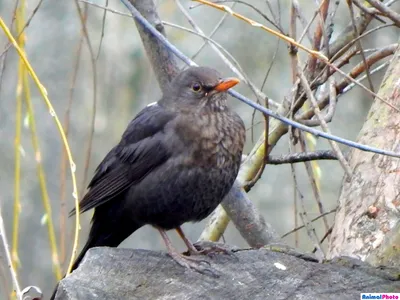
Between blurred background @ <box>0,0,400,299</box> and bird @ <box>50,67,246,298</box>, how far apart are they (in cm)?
316

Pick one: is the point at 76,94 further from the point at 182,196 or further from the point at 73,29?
the point at 182,196

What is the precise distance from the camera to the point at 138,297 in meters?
2.58

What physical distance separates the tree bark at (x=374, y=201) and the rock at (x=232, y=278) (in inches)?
9.6

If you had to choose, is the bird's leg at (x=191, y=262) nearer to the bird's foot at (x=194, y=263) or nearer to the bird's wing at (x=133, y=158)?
the bird's foot at (x=194, y=263)

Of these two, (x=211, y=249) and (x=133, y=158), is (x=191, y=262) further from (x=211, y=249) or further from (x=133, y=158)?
(x=133, y=158)

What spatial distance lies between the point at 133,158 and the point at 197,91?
37cm

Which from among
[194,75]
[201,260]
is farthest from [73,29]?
[201,260]

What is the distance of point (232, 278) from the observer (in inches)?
110

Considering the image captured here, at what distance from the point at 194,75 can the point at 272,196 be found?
4.09m

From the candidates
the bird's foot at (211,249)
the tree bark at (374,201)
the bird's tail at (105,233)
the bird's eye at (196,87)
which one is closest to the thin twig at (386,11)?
the tree bark at (374,201)

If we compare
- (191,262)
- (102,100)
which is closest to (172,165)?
(191,262)

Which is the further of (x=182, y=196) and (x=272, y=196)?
(x=272, y=196)

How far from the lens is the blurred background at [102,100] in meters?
7.18

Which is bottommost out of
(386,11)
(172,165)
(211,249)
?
(211,249)
